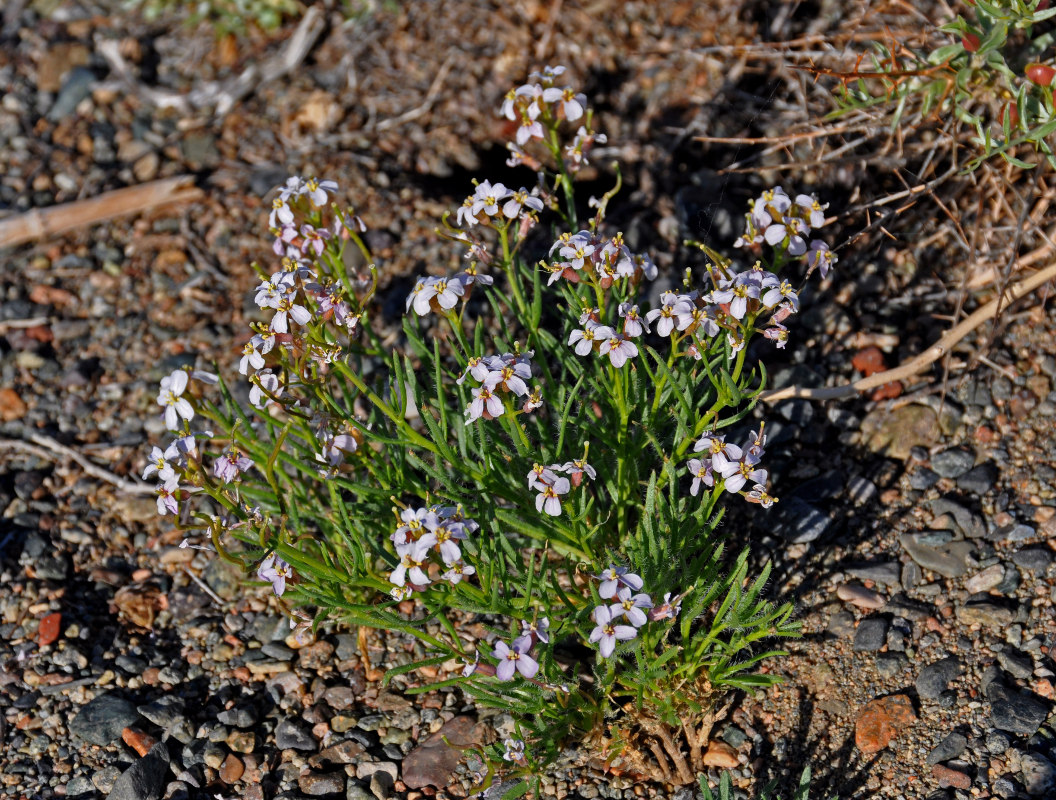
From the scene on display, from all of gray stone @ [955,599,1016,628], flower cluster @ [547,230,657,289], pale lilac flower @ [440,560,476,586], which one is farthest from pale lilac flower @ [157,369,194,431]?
gray stone @ [955,599,1016,628]

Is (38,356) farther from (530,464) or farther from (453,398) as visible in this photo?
(530,464)

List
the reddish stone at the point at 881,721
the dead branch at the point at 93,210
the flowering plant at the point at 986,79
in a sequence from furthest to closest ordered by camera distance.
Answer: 1. the dead branch at the point at 93,210
2. the flowering plant at the point at 986,79
3. the reddish stone at the point at 881,721

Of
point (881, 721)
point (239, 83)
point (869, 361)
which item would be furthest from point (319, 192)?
point (239, 83)

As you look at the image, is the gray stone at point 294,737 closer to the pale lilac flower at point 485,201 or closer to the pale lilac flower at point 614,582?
the pale lilac flower at point 614,582

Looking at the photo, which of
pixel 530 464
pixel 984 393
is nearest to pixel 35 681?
pixel 530 464

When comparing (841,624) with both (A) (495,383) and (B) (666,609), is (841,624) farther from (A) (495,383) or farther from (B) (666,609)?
(A) (495,383)

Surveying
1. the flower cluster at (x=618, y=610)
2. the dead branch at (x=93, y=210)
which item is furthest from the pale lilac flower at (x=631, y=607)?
the dead branch at (x=93, y=210)

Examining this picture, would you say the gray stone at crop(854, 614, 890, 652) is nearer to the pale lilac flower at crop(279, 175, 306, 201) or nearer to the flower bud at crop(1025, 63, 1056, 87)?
the flower bud at crop(1025, 63, 1056, 87)
